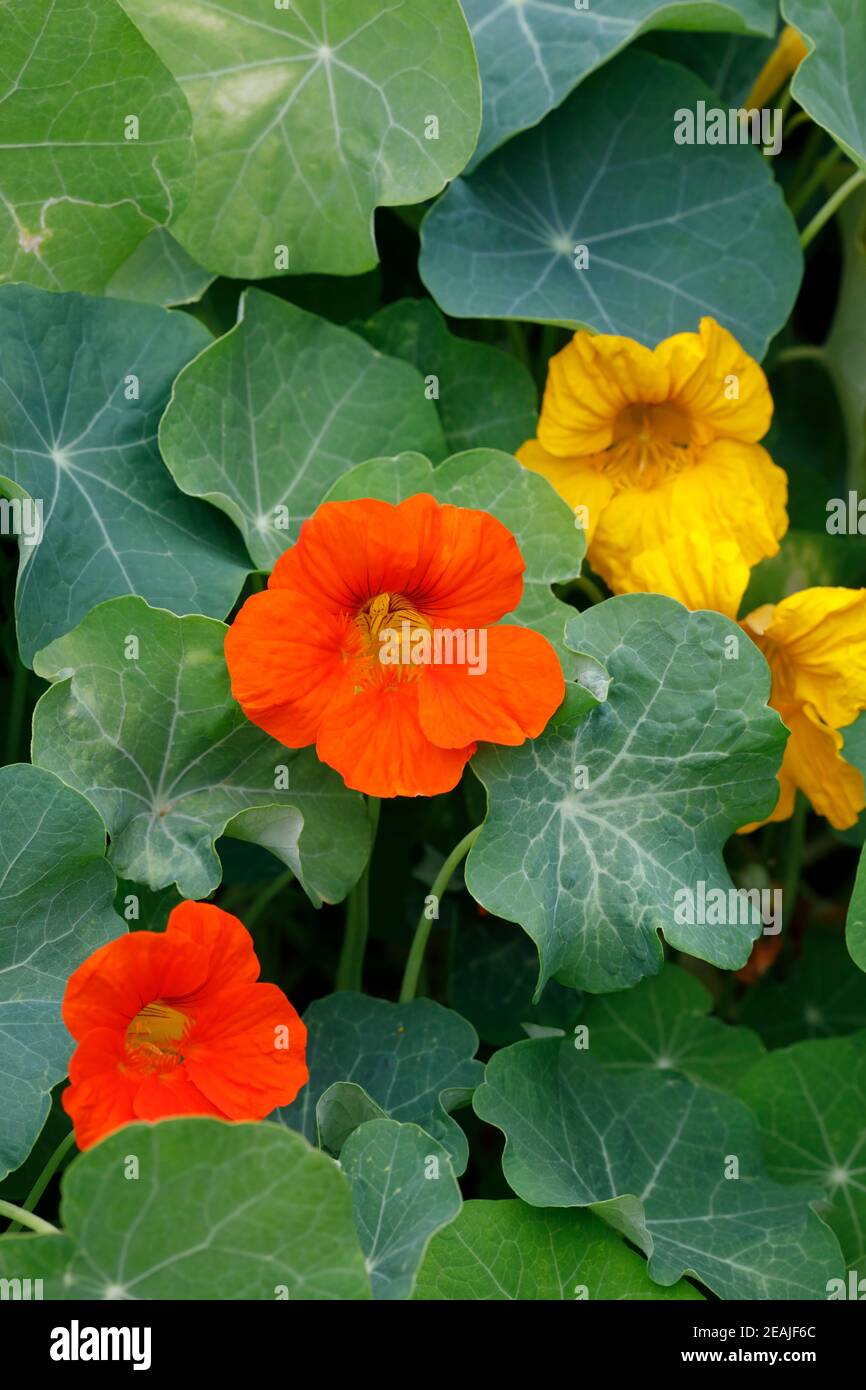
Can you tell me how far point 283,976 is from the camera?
1.52 m

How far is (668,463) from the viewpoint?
1308 mm

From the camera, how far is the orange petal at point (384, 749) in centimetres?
97

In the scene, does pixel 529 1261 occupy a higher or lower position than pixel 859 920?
lower

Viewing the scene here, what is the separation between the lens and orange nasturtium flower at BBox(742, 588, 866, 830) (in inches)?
45.6

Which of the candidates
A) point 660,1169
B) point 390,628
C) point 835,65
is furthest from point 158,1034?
point 835,65

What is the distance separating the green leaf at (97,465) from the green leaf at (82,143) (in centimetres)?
6

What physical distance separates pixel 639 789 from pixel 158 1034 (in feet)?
1.36

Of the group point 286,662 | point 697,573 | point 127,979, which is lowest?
point 127,979

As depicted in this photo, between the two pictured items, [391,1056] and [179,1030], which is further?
[391,1056]

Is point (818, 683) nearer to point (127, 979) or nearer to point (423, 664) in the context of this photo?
point (423, 664)

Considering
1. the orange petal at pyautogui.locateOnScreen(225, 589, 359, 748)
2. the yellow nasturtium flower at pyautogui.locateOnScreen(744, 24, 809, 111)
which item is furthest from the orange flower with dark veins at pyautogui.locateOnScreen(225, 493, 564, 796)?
the yellow nasturtium flower at pyautogui.locateOnScreen(744, 24, 809, 111)

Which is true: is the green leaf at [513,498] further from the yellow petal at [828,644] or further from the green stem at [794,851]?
the green stem at [794,851]

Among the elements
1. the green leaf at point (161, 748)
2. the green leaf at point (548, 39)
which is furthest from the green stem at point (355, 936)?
the green leaf at point (548, 39)

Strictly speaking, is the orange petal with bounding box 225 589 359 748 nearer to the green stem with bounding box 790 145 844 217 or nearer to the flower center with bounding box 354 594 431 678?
the flower center with bounding box 354 594 431 678
